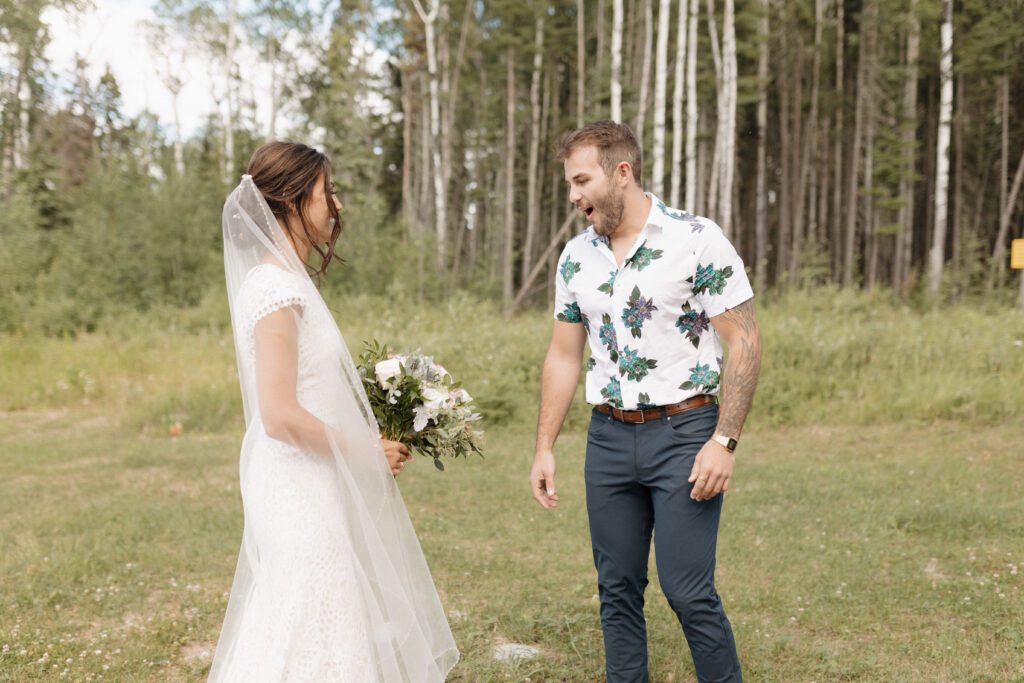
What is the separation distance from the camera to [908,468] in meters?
8.60

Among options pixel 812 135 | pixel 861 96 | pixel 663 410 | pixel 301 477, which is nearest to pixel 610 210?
pixel 663 410

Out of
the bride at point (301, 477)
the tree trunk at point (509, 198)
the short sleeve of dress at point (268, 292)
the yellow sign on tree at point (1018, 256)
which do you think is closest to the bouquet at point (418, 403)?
the bride at point (301, 477)

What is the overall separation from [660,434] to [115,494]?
681 centimetres

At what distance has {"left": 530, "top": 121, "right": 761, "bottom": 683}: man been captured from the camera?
10.6 ft

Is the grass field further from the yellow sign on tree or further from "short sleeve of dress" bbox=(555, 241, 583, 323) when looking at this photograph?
"short sleeve of dress" bbox=(555, 241, 583, 323)

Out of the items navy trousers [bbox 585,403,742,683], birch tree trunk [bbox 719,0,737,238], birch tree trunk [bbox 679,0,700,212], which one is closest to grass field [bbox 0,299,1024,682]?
A: navy trousers [bbox 585,403,742,683]

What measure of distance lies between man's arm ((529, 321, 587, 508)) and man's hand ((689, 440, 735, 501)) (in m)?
0.74

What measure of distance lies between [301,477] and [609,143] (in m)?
1.63

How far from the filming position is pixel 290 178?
2887mm

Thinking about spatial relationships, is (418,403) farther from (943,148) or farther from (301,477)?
(943,148)

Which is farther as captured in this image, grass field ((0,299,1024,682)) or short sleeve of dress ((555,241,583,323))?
grass field ((0,299,1024,682))

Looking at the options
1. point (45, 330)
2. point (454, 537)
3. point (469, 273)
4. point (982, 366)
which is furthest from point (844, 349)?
point (45, 330)

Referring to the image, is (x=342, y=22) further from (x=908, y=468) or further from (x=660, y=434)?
(x=660, y=434)

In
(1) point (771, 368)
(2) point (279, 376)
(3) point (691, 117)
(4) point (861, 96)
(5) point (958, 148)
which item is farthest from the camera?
(5) point (958, 148)
